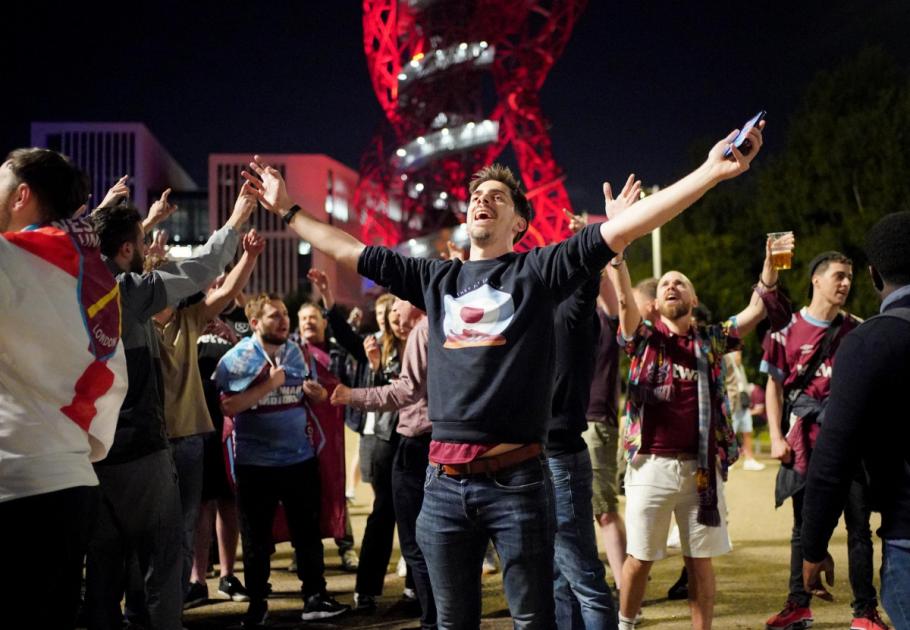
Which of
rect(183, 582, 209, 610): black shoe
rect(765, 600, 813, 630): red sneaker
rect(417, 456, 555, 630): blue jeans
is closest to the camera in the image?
rect(417, 456, 555, 630): blue jeans

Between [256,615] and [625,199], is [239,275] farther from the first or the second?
[256,615]

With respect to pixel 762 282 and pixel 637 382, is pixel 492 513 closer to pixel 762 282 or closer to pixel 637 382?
pixel 637 382

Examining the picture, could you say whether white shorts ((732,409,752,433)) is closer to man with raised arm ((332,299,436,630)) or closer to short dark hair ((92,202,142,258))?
man with raised arm ((332,299,436,630))

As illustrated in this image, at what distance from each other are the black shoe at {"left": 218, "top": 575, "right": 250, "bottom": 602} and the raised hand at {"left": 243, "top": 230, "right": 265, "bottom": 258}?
3.05 meters

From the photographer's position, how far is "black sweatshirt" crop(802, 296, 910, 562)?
8.10 feet

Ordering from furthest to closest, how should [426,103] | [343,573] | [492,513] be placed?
[426,103] < [343,573] < [492,513]

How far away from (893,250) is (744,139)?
1.82 ft

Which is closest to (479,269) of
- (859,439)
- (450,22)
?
(859,439)

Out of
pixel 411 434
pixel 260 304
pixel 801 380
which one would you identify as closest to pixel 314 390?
pixel 411 434

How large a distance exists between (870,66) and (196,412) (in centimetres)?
2654

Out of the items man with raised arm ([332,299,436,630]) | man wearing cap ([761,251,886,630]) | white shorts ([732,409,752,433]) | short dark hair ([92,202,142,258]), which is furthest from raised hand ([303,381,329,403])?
white shorts ([732,409,752,433])

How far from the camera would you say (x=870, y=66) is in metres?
27.0

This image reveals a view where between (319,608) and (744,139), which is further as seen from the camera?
(319,608)

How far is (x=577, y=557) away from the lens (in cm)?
415
